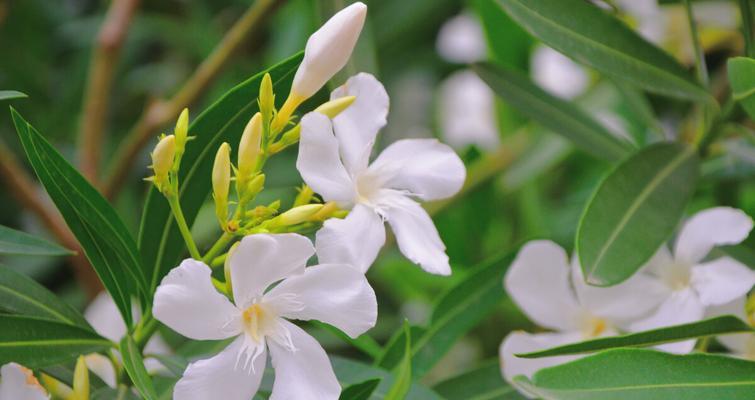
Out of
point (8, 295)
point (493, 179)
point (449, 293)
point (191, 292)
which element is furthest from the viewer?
point (493, 179)

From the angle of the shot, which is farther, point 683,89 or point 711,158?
point 711,158

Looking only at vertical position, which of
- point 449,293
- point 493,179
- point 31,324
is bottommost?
point 493,179

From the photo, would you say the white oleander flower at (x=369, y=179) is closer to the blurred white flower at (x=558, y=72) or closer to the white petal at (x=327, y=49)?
the white petal at (x=327, y=49)

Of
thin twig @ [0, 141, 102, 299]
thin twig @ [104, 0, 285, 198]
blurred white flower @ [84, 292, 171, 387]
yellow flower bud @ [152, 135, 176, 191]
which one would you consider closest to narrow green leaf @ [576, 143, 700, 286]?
yellow flower bud @ [152, 135, 176, 191]

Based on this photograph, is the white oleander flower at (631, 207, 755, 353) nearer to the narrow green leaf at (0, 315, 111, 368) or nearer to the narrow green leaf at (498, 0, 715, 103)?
the narrow green leaf at (498, 0, 715, 103)

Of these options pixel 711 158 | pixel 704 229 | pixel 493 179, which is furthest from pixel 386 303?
pixel 704 229

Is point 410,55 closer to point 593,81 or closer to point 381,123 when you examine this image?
point 593,81
